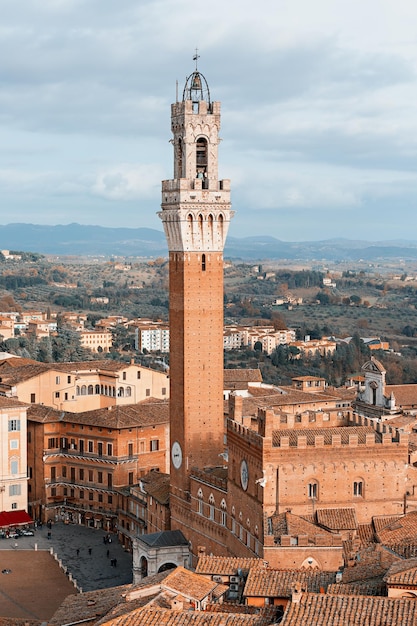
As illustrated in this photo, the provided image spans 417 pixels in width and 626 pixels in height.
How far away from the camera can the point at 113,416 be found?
57.4 metres

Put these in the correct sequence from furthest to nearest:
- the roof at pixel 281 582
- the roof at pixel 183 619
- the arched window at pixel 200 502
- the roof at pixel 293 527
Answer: the arched window at pixel 200 502 → the roof at pixel 293 527 → the roof at pixel 281 582 → the roof at pixel 183 619

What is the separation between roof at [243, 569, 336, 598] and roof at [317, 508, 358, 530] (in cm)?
908

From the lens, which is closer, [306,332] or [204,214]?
[204,214]

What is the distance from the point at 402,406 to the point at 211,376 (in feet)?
64.7

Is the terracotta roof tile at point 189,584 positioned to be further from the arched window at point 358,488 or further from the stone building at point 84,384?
the stone building at point 84,384

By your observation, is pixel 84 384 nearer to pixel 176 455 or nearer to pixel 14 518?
pixel 14 518

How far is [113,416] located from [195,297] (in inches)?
496

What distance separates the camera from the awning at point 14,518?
2182 inches

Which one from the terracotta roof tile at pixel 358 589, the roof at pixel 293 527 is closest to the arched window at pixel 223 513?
the roof at pixel 293 527

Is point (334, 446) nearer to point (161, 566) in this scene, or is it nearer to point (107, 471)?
point (161, 566)

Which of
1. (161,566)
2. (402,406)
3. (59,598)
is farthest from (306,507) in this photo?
(402,406)

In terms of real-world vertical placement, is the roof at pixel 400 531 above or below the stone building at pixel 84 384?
below

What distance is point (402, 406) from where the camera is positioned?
63781mm

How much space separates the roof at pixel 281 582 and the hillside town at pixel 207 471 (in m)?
0.05
